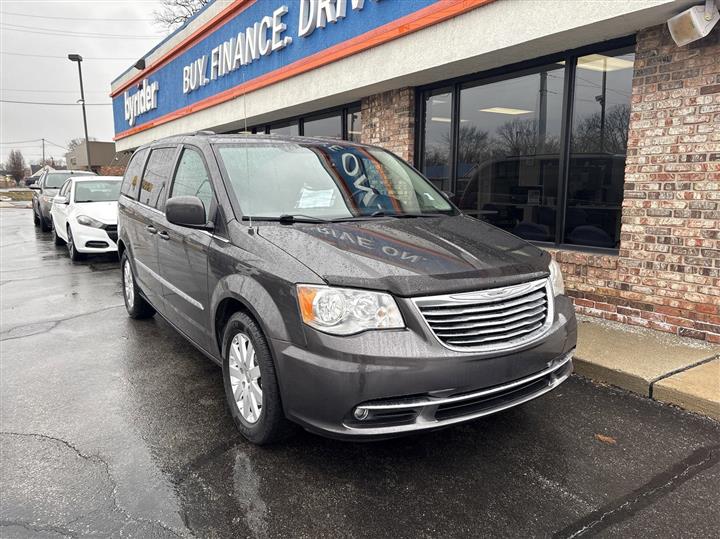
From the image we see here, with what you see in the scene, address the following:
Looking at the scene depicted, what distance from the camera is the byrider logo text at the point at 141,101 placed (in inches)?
666

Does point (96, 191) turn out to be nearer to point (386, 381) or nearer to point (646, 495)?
point (386, 381)

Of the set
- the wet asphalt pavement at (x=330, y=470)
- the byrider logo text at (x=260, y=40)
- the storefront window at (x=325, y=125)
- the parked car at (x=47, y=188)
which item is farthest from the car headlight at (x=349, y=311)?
the parked car at (x=47, y=188)

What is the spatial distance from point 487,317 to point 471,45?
422 centimetres

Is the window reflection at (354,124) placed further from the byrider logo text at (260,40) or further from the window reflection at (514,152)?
the window reflection at (514,152)

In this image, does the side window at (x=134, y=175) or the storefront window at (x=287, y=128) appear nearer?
the side window at (x=134, y=175)

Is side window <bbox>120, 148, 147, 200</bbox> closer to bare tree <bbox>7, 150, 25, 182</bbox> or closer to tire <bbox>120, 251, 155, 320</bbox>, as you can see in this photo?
tire <bbox>120, 251, 155, 320</bbox>

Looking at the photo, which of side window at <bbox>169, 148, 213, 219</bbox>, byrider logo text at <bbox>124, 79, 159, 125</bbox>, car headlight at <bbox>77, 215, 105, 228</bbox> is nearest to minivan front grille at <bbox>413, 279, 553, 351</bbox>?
side window at <bbox>169, 148, 213, 219</bbox>

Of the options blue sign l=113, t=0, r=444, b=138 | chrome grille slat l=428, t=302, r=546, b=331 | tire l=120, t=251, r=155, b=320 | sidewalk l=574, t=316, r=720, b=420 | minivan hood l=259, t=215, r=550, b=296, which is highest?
blue sign l=113, t=0, r=444, b=138

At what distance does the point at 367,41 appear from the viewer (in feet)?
24.5

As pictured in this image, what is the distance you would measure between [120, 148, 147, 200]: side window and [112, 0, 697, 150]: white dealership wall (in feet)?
4.77

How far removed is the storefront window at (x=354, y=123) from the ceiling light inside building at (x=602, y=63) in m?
4.20

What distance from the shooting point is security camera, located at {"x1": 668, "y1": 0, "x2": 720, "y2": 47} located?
417 centimetres

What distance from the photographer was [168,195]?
14.5ft

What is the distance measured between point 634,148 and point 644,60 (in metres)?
0.79
